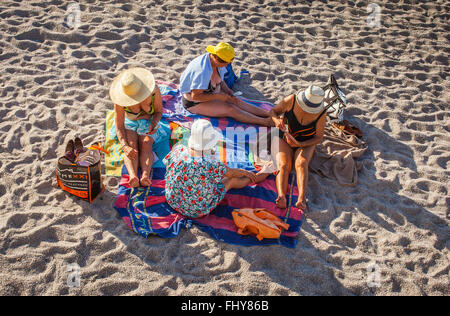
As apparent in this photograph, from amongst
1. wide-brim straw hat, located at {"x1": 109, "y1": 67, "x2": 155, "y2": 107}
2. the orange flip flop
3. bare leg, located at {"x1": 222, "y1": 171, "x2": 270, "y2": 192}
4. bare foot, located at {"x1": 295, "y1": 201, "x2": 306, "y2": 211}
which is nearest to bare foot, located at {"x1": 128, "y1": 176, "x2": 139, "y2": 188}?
wide-brim straw hat, located at {"x1": 109, "y1": 67, "x2": 155, "y2": 107}

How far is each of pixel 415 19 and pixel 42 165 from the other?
738 cm

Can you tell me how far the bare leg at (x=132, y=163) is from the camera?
354 centimetres

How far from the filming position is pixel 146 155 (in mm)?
3826

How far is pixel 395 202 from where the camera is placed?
3.84 m

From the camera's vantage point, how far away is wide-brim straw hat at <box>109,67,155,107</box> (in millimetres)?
3584

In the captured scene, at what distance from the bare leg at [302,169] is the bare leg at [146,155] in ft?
5.27

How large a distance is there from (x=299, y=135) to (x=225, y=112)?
1107 mm

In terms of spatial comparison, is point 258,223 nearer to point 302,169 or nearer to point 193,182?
point 193,182

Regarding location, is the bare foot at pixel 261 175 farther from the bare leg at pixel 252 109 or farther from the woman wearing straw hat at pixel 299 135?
the bare leg at pixel 252 109

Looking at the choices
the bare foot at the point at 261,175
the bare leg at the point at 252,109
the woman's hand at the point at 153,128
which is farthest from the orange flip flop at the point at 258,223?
the bare leg at the point at 252,109

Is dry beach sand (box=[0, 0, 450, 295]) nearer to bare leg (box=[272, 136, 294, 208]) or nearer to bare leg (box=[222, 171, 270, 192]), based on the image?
bare leg (box=[272, 136, 294, 208])

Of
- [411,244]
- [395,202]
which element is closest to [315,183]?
[395,202]

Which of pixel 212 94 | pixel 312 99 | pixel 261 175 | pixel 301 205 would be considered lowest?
pixel 301 205

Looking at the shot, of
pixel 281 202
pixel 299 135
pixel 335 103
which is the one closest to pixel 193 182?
pixel 281 202
